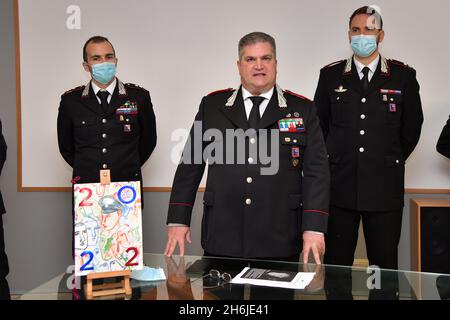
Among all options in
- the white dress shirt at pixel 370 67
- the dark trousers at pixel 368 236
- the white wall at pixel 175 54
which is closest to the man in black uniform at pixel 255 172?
the dark trousers at pixel 368 236

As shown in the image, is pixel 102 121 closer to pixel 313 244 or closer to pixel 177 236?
pixel 177 236

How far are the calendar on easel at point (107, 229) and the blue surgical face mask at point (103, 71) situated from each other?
1.89m

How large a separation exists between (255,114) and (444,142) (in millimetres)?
1832

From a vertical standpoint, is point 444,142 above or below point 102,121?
below

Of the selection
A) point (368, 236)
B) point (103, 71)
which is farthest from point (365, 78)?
point (103, 71)

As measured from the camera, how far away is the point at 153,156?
438cm

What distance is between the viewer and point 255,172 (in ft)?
8.17

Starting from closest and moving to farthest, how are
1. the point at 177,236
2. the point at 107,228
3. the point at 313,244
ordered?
the point at 107,228
the point at 313,244
the point at 177,236

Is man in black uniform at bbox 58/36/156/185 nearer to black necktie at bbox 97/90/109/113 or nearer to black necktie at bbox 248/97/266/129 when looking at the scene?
black necktie at bbox 97/90/109/113

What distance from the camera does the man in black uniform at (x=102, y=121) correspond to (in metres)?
3.63

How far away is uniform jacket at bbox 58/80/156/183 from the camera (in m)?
3.64

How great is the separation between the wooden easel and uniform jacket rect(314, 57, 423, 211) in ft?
5.98

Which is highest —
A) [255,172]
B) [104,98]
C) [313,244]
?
[104,98]

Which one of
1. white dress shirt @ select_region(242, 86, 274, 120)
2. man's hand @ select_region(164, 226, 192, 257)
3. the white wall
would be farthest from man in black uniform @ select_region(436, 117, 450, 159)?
man's hand @ select_region(164, 226, 192, 257)
